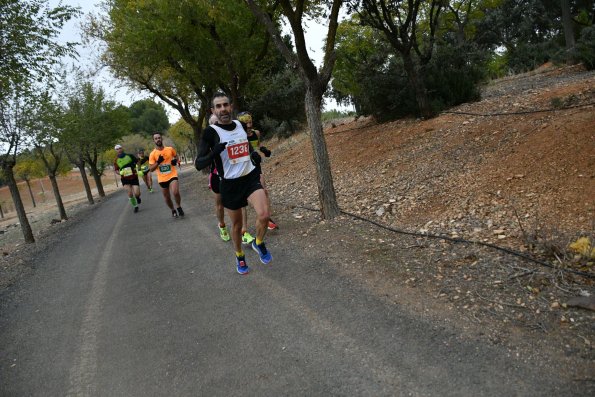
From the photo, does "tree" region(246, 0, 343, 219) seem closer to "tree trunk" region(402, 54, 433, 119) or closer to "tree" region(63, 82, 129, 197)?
"tree trunk" region(402, 54, 433, 119)

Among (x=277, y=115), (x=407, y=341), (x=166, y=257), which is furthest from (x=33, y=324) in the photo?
(x=277, y=115)

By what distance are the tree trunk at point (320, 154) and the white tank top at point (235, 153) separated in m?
→ 2.45

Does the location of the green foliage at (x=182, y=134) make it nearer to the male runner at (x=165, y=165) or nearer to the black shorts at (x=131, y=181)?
the black shorts at (x=131, y=181)

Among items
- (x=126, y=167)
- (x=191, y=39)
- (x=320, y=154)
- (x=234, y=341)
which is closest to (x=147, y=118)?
(x=191, y=39)

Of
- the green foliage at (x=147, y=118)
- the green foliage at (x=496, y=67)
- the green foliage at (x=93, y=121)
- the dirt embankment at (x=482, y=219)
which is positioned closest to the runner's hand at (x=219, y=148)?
the dirt embankment at (x=482, y=219)

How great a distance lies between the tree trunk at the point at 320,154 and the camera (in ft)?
24.5

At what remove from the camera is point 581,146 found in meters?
6.71

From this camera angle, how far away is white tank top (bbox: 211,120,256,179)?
16.7 ft

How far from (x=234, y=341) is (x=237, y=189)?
195cm

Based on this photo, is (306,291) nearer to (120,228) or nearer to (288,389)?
(288,389)

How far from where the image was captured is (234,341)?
157 inches

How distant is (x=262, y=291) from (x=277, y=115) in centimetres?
2584

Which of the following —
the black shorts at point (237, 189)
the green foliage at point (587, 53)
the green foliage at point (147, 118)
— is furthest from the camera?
the green foliage at point (147, 118)

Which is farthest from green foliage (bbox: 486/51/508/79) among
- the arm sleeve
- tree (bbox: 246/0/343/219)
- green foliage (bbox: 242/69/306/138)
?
the arm sleeve
